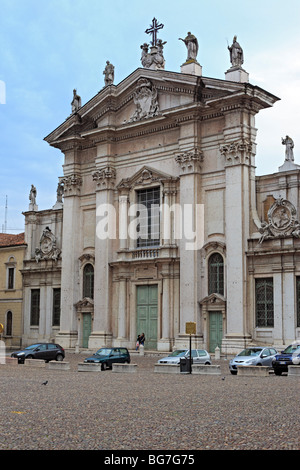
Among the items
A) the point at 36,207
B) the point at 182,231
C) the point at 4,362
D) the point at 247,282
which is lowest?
the point at 4,362

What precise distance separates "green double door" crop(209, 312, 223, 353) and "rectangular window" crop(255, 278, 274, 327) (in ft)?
7.59

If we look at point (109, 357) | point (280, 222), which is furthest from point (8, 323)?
point (280, 222)

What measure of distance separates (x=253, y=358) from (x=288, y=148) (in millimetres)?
13751

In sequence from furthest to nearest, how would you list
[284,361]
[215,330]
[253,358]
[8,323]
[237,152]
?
[8,323], [215,330], [237,152], [253,358], [284,361]

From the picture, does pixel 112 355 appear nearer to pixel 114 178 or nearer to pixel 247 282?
pixel 247 282

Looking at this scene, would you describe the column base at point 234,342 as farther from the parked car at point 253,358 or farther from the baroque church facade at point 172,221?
the parked car at point 253,358

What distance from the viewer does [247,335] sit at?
33.3 m

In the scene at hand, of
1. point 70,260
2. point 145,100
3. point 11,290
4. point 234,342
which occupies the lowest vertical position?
point 234,342

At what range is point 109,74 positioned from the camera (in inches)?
1694

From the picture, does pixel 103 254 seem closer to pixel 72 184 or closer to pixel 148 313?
pixel 148 313

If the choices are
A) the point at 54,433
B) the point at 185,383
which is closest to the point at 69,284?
the point at 185,383

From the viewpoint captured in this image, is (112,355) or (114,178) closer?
(112,355)

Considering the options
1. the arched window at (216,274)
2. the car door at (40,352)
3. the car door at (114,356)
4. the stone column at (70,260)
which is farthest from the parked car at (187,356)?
the stone column at (70,260)

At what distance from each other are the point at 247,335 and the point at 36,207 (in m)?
22.7
